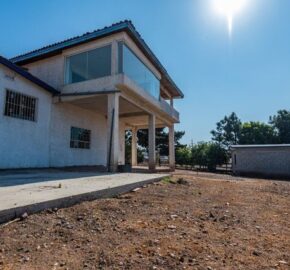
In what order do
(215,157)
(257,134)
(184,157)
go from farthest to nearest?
(257,134)
(184,157)
(215,157)

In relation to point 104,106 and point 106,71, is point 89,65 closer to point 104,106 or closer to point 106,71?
point 106,71

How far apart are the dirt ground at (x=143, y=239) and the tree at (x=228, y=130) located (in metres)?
34.8

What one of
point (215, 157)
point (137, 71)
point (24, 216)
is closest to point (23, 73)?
point (137, 71)

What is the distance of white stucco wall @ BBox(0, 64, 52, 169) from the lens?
9672mm

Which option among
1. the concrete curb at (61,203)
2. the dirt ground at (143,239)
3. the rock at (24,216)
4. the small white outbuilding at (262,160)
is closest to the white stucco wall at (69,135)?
the concrete curb at (61,203)

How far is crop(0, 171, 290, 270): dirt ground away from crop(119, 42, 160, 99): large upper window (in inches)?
321

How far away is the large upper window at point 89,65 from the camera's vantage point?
454 inches

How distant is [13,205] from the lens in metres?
3.25

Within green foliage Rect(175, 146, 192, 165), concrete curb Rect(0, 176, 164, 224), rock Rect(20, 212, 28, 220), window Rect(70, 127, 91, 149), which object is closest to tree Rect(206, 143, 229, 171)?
green foliage Rect(175, 146, 192, 165)

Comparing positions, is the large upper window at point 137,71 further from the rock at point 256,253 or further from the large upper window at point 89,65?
the rock at point 256,253

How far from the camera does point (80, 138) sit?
1406cm

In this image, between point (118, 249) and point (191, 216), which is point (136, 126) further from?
point (118, 249)

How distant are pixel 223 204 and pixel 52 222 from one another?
3.49 metres

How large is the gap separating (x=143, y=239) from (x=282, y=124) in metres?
35.7
